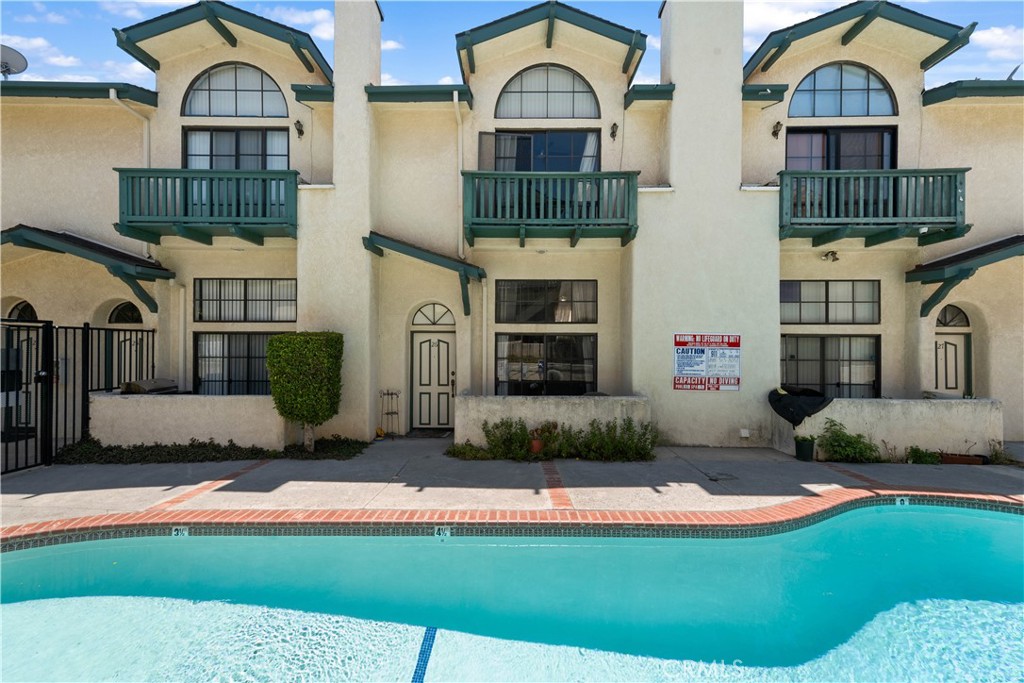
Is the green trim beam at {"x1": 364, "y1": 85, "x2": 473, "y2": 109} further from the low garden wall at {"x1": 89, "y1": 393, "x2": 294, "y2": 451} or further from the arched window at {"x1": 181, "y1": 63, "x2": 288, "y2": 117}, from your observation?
the low garden wall at {"x1": 89, "y1": 393, "x2": 294, "y2": 451}

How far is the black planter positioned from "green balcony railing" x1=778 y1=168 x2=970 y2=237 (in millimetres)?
4274

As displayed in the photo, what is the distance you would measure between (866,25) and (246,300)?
15.2 metres

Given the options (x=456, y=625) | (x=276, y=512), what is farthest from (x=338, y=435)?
(x=456, y=625)

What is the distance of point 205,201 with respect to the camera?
9633 millimetres

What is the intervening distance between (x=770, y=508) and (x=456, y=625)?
4.31m

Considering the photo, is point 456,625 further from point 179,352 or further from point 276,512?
point 179,352

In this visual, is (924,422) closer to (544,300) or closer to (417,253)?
(544,300)

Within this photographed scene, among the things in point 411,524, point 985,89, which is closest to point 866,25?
point 985,89

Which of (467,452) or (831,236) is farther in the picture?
(831,236)

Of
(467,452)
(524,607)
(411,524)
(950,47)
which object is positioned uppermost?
(950,47)

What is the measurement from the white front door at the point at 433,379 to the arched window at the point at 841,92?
9791 mm

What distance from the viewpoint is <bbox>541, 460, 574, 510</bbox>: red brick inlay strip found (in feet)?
20.4

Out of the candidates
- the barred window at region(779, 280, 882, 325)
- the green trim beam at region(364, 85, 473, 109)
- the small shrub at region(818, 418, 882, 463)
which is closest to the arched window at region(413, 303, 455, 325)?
the green trim beam at region(364, 85, 473, 109)

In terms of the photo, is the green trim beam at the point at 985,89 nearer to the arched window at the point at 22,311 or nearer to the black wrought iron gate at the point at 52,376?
the black wrought iron gate at the point at 52,376
